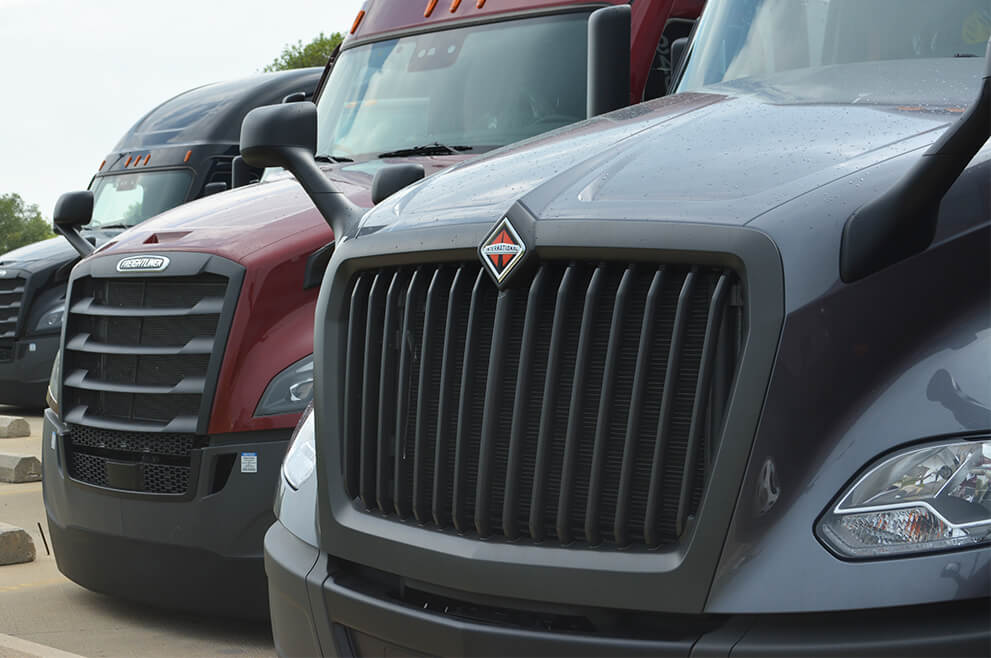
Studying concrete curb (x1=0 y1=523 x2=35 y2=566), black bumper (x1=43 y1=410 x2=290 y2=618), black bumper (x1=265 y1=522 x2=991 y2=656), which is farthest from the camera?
concrete curb (x1=0 y1=523 x2=35 y2=566)

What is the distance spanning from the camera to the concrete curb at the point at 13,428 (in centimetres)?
1209

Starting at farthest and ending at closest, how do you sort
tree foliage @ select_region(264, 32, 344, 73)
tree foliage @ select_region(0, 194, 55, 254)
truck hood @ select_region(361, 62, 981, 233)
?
tree foliage @ select_region(0, 194, 55, 254) → tree foliage @ select_region(264, 32, 344, 73) → truck hood @ select_region(361, 62, 981, 233)

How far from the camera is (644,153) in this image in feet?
10.1

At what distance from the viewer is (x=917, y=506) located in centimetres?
245

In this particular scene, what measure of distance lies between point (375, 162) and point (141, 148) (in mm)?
8938

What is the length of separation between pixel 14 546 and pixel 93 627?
4.82 feet

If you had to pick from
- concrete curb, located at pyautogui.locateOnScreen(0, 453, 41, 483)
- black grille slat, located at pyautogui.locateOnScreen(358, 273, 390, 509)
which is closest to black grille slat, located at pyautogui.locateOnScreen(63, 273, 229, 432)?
black grille slat, located at pyautogui.locateOnScreen(358, 273, 390, 509)

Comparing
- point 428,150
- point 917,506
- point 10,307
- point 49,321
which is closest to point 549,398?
point 917,506

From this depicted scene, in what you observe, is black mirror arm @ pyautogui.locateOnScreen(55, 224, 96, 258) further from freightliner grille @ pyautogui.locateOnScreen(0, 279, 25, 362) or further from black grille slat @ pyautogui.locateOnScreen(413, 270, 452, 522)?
freightliner grille @ pyautogui.locateOnScreen(0, 279, 25, 362)

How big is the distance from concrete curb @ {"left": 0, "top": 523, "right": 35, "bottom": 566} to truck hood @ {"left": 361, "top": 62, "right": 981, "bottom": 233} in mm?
4275

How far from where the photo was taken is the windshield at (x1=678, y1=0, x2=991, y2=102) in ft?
13.1

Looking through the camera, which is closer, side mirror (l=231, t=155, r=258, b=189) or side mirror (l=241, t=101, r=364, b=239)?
side mirror (l=241, t=101, r=364, b=239)

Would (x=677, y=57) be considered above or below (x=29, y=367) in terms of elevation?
above

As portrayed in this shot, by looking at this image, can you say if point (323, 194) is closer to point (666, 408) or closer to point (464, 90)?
point (666, 408)
